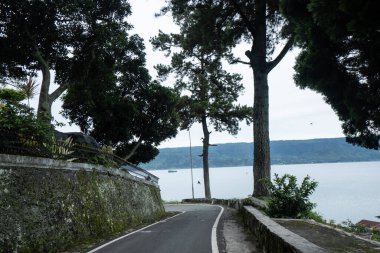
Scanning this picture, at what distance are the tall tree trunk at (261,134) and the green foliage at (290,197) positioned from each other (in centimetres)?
629

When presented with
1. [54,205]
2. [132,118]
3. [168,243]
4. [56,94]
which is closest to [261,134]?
[168,243]

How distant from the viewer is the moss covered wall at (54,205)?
855 cm

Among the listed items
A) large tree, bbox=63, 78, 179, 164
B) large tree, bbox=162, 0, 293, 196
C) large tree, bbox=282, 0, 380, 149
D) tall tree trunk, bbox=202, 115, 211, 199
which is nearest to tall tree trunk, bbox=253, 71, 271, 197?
large tree, bbox=162, 0, 293, 196

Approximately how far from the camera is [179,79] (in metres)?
40.0

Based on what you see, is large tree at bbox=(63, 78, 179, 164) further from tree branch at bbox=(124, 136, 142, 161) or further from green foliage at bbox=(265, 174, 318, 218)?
green foliage at bbox=(265, 174, 318, 218)

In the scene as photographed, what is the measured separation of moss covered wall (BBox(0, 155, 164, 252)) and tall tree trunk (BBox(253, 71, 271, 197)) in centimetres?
731

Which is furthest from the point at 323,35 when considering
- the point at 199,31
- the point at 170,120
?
the point at 170,120

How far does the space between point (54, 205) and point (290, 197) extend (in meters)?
7.67

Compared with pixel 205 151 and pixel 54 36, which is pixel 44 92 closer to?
pixel 54 36

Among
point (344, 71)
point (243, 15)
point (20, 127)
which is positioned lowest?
point (20, 127)

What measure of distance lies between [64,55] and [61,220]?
13102 mm

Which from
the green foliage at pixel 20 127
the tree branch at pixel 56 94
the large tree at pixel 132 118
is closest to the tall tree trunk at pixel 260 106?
the tree branch at pixel 56 94

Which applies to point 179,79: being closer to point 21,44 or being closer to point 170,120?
point 170,120

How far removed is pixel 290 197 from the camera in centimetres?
1248
